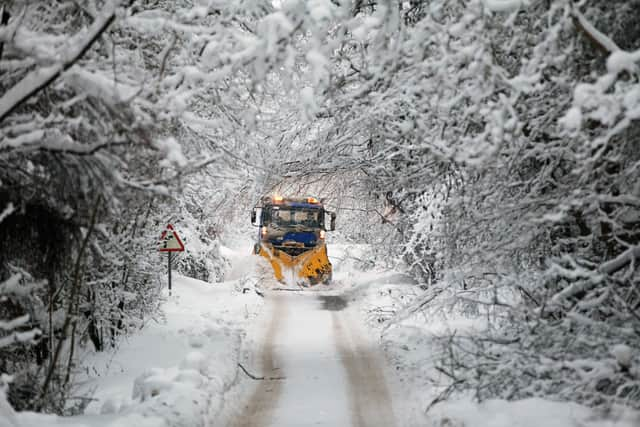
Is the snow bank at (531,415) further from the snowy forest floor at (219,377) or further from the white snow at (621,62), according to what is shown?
the white snow at (621,62)

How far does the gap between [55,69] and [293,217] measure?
18.7 metres

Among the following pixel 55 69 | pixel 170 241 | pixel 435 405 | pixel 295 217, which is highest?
pixel 55 69

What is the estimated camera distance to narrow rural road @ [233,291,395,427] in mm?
8289

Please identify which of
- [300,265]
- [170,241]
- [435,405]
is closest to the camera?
[435,405]

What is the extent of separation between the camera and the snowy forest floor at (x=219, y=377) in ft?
20.6

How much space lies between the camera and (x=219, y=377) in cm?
952

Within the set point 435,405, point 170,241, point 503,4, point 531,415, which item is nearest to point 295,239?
point 170,241

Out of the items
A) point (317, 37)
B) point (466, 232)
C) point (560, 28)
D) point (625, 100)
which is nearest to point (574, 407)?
point (466, 232)

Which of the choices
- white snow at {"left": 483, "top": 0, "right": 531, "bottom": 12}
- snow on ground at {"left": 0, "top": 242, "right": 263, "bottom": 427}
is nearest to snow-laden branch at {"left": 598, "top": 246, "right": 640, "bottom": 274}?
white snow at {"left": 483, "top": 0, "right": 531, "bottom": 12}

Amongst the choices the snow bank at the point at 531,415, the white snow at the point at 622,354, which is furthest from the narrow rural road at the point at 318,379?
the white snow at the point at 622,354

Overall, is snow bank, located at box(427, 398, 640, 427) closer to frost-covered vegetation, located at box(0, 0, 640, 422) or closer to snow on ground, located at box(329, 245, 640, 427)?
snow on ground, located at box(329, 245, 640, 427)

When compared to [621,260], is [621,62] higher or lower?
higher

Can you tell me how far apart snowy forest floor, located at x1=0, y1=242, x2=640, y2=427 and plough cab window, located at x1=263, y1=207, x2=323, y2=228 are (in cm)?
490

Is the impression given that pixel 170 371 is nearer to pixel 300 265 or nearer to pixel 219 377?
pixel 219 377
